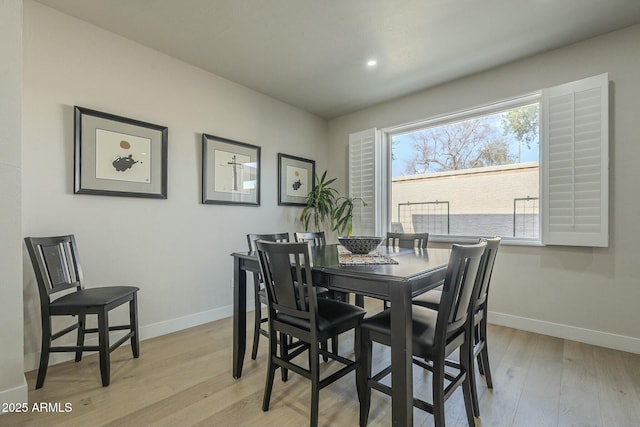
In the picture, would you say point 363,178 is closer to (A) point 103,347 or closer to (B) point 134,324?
(B) point 134,324

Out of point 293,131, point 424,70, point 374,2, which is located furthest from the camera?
point 293,131

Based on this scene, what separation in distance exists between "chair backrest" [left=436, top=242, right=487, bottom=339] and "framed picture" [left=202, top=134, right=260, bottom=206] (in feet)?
8.26

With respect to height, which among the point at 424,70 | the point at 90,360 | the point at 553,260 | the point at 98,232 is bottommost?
the point at 90,360

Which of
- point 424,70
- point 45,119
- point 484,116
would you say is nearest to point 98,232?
point 45,119

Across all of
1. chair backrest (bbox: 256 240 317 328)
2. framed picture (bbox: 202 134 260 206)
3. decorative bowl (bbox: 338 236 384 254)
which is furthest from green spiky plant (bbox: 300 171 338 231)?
chair backrest (bbox: 256 240 317 328)

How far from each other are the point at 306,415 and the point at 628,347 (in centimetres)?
264

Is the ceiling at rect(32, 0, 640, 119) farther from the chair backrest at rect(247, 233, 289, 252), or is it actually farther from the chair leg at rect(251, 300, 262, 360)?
the chair leg at rect(251, 300, 262, 360)

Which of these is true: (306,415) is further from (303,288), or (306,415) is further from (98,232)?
(98,232)

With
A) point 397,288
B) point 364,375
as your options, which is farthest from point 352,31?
point 364,375

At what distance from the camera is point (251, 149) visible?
3.46 m

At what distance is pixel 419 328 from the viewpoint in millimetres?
1482

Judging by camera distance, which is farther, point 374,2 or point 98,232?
point 98,232

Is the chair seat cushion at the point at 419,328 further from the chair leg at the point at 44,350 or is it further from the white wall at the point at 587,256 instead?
the chair leg at the point at 44,350

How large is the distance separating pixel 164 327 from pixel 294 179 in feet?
7.47
